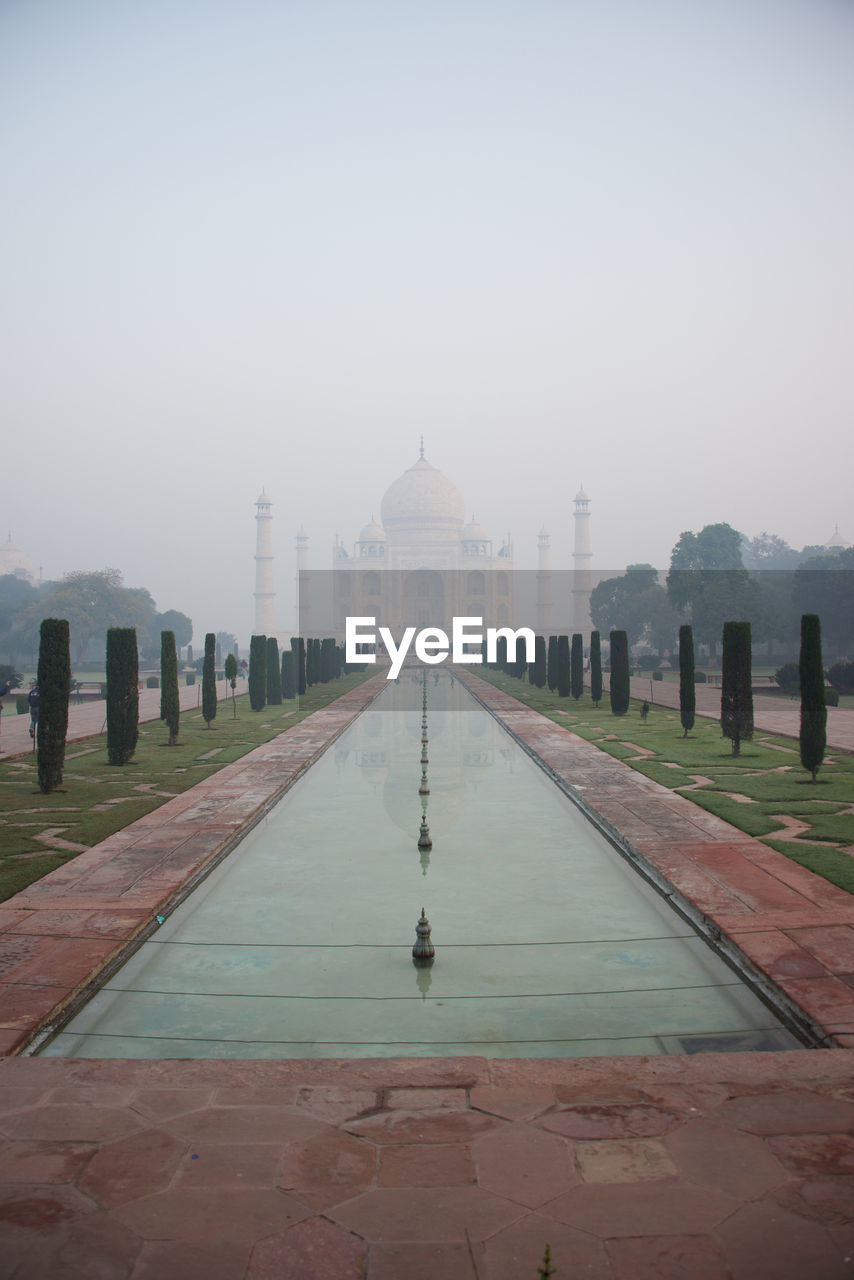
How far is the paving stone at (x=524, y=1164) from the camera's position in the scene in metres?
2.40

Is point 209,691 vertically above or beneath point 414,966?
above

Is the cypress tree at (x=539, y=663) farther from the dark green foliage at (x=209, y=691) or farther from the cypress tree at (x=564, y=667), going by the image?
the dark green foliage at (x=209, y=691)

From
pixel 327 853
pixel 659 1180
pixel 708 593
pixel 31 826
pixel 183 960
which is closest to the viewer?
pixel 659 1180

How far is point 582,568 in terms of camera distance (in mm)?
61500

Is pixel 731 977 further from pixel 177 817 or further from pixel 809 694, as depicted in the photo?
pixel 809 694

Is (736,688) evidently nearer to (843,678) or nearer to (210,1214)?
(210,1214)

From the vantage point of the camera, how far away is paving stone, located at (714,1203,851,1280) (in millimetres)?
2121

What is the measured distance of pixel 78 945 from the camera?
444cm

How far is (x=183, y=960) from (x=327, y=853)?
2.23m

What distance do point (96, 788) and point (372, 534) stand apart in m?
54.8

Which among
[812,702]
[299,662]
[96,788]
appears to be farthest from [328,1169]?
[299,662]

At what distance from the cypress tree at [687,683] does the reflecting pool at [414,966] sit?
19.9 ft

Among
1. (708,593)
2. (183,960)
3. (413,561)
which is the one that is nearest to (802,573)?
(708,593)

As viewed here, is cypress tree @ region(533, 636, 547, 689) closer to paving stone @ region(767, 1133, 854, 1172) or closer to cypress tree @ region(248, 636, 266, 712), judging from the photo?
cypress tree @ region(248, 636, 266, 712)
